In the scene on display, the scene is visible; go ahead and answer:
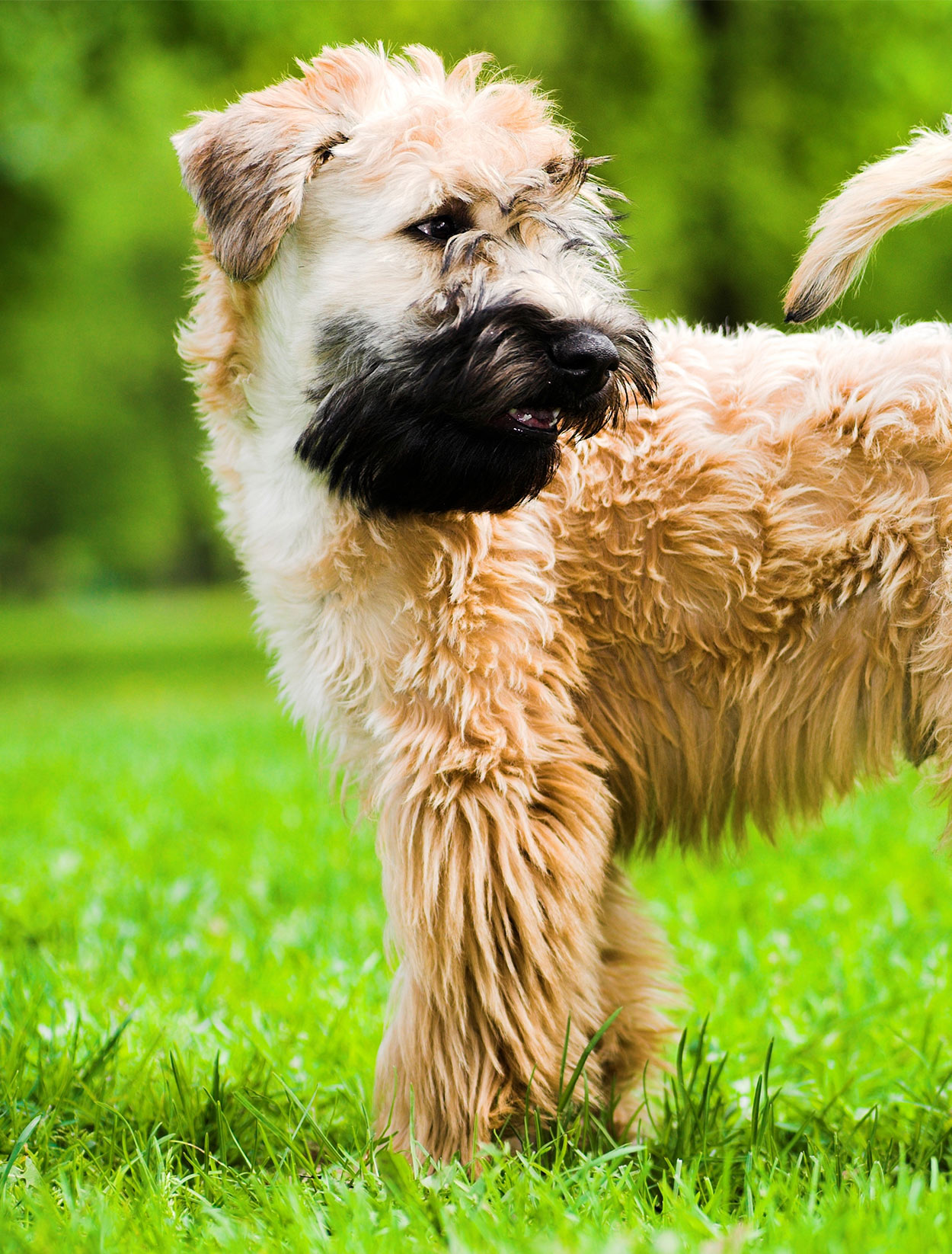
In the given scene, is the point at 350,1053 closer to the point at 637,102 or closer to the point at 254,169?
the point at 254,169

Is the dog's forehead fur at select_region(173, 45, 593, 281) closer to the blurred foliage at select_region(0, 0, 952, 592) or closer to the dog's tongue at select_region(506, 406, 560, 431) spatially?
the dog's tongue at select_region(506, 406, 560, 431)

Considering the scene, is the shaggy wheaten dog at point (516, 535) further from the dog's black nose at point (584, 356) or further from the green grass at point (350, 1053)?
the green grass at point (350, 1053)

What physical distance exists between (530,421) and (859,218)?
29.5 inches

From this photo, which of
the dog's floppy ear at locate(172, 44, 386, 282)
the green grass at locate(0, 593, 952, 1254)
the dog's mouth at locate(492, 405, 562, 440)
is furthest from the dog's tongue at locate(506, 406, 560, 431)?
the green grass at locate(0, 593, 952, 1254)

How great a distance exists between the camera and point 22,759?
766 cm

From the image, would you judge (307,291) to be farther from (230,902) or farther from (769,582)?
(230,902)

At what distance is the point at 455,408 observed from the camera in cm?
233

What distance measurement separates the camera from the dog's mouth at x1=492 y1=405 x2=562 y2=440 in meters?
2.33

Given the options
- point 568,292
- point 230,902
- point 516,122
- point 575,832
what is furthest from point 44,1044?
point 516,122

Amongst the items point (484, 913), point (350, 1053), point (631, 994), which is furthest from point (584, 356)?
point (350, 1053)

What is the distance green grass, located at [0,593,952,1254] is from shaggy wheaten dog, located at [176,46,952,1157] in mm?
308

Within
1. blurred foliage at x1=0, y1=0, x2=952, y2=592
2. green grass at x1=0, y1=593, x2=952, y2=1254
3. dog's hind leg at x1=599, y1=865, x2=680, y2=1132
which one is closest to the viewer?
green grass at x1=0, y1=593, x2=952, y2=1254

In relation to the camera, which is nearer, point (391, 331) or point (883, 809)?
point (391, 331)

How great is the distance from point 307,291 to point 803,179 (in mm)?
13675
